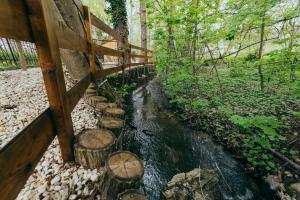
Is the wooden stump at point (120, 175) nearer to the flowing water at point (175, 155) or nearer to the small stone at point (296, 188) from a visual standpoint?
the flowing water at point (175, 155)

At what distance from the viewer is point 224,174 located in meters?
2.35

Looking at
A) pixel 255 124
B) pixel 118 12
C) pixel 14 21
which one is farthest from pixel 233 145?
pixel 118 12

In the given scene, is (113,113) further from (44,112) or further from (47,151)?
(44,112)

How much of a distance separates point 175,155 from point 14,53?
275 inches

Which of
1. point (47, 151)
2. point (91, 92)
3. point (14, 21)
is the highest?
point (14, 21)

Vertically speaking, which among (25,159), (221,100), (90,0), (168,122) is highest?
(90,0)

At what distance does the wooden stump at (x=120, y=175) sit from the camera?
1162 mm

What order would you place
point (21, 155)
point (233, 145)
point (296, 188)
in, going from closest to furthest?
Result: point (21, 155) < point (296, 188) < point (233, 145)

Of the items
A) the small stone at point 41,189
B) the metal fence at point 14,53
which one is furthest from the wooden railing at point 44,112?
the metal fence at point 14,53

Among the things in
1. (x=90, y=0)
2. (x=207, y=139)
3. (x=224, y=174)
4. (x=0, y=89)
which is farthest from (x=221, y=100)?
(x=90, y=0)

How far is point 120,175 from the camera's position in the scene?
121 cm

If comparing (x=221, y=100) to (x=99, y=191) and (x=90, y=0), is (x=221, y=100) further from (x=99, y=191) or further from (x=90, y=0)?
(x=90, y=0)

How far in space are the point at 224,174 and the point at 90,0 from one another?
18078 mm

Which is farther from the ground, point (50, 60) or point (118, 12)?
point (118, 12)
